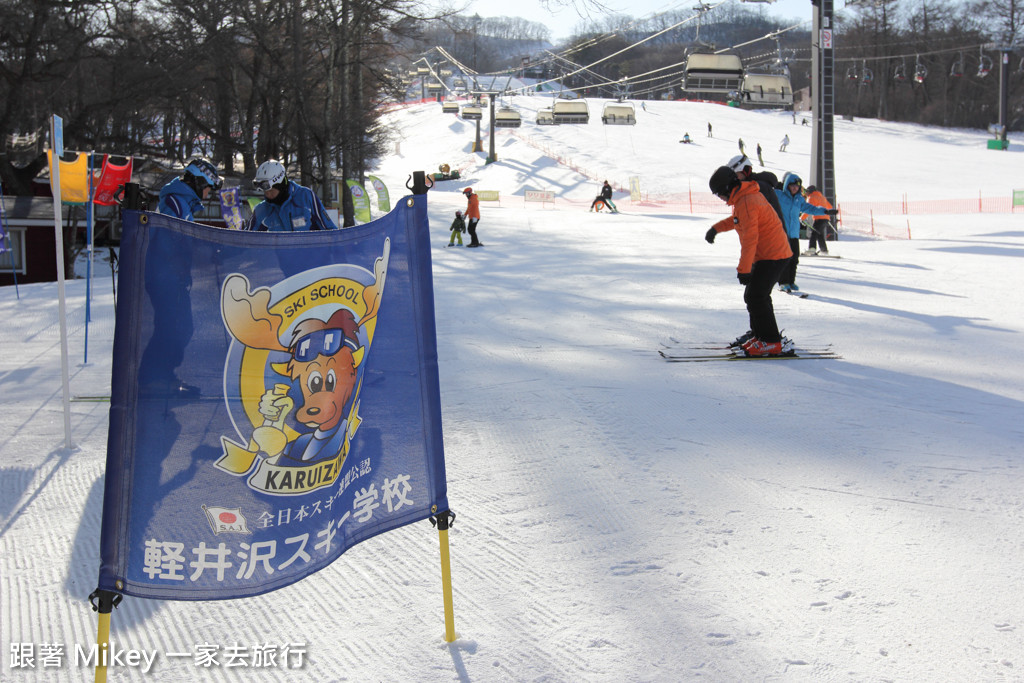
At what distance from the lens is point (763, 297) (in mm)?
7578

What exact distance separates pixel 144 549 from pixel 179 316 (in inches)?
26.5

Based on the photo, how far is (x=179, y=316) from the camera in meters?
2.24

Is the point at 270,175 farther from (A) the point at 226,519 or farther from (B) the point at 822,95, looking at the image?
(B) the point at 822,95

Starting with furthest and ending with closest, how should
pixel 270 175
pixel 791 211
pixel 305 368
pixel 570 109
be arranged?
1. pixel 570 109
2. pixel 791 211
3. pixel 270 175
4. pixel 305 368

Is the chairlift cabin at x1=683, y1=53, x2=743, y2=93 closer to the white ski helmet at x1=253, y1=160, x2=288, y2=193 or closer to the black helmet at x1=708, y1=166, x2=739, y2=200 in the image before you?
the black helmet at x1=708, y1=166, x2=739, y2=200

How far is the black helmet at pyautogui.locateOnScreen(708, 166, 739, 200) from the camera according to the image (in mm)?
7117

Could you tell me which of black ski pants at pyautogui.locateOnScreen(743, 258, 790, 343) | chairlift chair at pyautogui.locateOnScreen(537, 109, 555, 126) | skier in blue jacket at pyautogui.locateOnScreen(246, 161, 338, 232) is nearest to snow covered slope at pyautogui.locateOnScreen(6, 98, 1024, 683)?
black ski pants at pyautogui.locateOnScreen(743, 258, 790, 343)

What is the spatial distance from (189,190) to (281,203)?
→ 863 mm

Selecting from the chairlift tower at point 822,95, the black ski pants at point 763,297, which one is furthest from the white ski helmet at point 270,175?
the chairlift tower at point 822,95

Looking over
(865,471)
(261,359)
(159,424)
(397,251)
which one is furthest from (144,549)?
(865,471)

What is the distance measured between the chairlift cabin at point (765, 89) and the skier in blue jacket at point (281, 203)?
30.6 metres

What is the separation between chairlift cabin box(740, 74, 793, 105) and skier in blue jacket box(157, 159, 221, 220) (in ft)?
100

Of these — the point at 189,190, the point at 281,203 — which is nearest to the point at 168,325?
the point at 281,203

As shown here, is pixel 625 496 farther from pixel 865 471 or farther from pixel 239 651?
pixel 239 651
